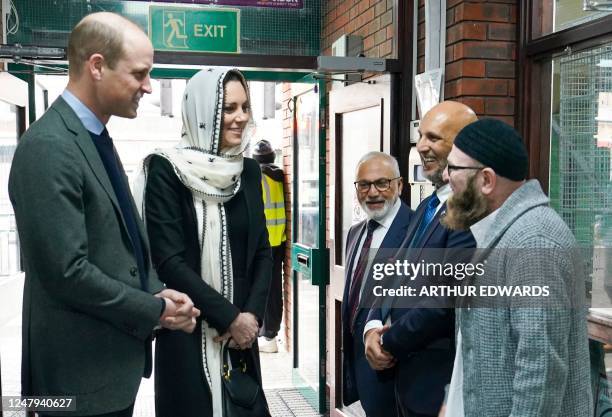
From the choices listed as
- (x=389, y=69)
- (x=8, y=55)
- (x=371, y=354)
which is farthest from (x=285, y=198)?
(x=371, y=354)

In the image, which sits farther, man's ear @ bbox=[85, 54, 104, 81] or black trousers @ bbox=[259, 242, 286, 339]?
black trousers @ bbox=[259, 242, 286, 339]

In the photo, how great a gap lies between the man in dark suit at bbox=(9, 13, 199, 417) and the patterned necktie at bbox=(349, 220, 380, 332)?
1010 mm

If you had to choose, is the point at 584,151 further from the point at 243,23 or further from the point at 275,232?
the point at 275,232

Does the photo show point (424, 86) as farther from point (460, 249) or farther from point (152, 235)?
point (152, 235)

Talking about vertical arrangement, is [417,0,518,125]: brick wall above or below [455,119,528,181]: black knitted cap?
above

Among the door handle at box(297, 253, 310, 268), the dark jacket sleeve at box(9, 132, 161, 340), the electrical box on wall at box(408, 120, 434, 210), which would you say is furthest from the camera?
the door handle at box(297, 253, 310, 268)

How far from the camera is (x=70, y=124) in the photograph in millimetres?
1481

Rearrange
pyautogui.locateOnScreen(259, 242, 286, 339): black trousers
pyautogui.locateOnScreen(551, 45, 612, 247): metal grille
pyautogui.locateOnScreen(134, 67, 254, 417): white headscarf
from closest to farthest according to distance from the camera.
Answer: pyautogui.locateOnScreen(134, 67, 254, 417): white headscarf → pyautogui.locateOnScreen(551, 45, 612, 247): metal grille → pyautogui.locateOnScreen(259, 242, 286, 339): black trousers

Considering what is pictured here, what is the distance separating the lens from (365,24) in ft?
11.2

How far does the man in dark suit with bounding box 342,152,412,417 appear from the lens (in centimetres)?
233

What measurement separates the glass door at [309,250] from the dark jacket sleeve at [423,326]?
1.75 meters

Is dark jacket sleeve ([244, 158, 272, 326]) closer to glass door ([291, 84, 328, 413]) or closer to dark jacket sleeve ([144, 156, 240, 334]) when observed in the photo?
dark jacket sleeve ([144, 156, 240, 334])

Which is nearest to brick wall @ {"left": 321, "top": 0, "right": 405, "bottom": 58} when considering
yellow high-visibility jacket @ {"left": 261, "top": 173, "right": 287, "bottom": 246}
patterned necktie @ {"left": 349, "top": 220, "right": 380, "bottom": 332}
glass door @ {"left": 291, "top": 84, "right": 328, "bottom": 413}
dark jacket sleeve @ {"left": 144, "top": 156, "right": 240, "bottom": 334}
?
glass door @ {"left": 291, "top": 84, "right": 328, "bottom": 413}

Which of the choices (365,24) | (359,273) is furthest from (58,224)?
(365,24)
